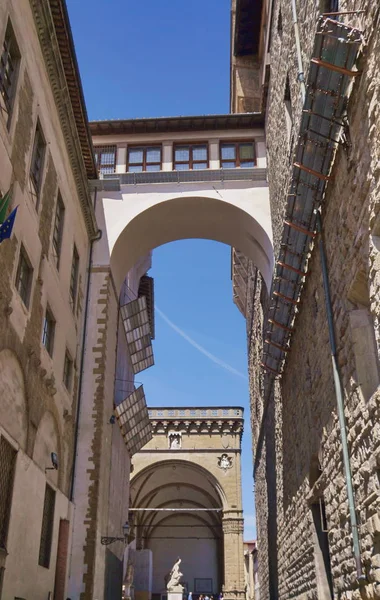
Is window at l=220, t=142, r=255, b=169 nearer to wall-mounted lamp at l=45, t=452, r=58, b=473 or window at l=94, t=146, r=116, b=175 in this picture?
window at l=94, t=146, r=116, b=175

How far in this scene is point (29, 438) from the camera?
11.1 meters

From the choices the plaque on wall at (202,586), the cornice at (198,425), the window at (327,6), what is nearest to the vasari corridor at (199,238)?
the window at (327,6)

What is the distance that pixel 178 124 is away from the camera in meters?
20.4

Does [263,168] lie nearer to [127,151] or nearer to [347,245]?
[127,151]

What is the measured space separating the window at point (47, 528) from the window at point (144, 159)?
37.0 feet

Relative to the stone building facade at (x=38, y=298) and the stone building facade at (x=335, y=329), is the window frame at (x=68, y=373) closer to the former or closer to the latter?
the stone building facade at (x=38, y=298)

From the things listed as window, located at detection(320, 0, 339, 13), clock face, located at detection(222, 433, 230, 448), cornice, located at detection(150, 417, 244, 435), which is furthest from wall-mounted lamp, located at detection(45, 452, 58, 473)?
clock face, located at detection(222, 433, 230, 448)

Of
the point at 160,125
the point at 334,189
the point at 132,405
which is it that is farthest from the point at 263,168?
the point at 334,189

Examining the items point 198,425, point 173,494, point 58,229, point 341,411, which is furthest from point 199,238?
point 173,494

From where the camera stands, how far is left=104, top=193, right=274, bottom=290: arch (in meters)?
18.5

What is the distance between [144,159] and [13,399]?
12009 mm

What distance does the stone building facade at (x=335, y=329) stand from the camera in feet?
22.3

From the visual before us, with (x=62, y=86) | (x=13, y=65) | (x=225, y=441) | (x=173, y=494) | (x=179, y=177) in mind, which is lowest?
(x=13, y=65)

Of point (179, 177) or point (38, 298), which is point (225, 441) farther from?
point (38, 298)
